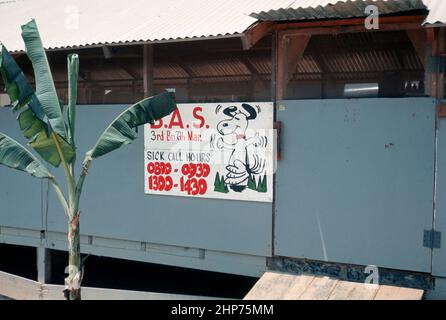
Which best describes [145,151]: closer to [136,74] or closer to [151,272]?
[151,272]

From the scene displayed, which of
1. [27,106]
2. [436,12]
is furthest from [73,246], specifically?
[436,12]

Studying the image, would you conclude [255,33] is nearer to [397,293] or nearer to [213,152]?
[213,152]

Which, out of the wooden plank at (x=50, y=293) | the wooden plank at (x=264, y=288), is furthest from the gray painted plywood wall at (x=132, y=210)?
the wooden plank at (x=50, y=293)

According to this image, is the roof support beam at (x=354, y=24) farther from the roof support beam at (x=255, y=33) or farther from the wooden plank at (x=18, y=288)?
the wooden plank at (x=18, y=288)

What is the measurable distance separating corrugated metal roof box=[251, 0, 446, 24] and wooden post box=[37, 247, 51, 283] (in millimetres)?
4955

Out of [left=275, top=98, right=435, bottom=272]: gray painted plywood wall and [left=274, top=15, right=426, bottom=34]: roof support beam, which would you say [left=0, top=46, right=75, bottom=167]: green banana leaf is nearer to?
[left=275, top=98, right=435, bottom=272]: gray painted plywood wall

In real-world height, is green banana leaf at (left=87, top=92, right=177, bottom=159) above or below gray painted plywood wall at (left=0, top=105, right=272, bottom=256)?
above

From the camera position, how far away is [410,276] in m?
5.35

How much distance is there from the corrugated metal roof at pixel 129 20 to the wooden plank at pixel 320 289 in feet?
9.08


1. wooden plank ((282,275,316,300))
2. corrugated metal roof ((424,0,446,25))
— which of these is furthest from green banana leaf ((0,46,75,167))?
corrugated metal roof ((424,0,446,25))

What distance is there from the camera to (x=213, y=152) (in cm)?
628

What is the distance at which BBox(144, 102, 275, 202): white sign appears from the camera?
6.01 metres

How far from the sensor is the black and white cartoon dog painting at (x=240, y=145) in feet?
19.8

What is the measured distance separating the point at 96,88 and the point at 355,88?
5.81m
